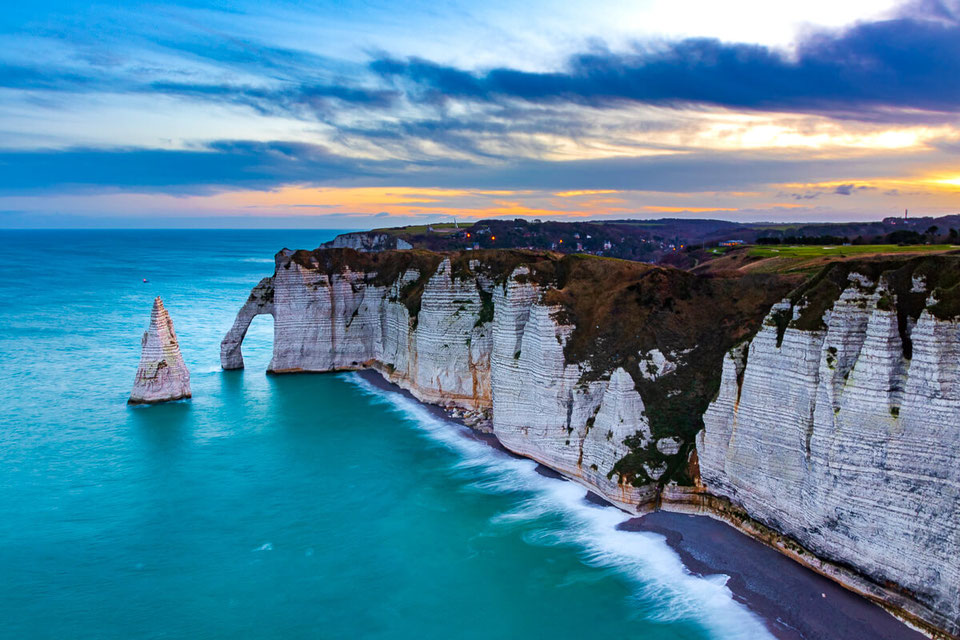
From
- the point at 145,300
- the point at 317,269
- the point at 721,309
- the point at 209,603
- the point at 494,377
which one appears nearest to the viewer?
the point at 209,603

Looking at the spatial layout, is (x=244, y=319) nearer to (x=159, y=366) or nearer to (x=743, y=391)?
(x=159, y=366)

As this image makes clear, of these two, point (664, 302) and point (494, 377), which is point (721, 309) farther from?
point (494, 377)

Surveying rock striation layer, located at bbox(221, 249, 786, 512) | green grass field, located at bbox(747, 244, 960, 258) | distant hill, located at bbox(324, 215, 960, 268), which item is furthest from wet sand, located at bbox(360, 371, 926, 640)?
distant hill, located at bbox(324, 215, 960, 268)

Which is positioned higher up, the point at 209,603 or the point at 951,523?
the point at 951,523

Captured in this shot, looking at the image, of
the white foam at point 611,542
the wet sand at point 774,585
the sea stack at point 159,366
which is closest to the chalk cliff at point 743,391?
the wet sand at point 774,585

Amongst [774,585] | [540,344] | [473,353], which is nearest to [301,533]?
[540,344]

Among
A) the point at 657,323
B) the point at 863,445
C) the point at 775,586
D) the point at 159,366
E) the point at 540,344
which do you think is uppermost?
the point at 657,323

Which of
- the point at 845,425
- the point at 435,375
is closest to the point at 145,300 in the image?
the point at 435,375
